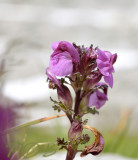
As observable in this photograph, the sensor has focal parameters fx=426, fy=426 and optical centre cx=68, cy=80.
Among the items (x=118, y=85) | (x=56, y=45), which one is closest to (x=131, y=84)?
(x=118, y=85)

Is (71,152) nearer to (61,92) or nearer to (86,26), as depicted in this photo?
(61,92)

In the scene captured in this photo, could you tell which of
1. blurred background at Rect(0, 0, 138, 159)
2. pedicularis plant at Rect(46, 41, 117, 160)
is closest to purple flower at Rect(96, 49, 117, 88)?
pedicularis plant at Rect(46, 41, 117, 160)

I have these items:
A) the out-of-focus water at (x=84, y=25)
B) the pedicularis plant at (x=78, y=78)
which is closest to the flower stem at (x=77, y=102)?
the pedicularis plant at (x=78, y=78)

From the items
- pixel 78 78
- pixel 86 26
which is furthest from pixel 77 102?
pixel 86 26

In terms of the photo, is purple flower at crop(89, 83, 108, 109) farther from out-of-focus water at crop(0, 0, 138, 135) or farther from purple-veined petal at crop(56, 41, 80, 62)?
out-of-focus water at crop(0, 0, 138, 135)

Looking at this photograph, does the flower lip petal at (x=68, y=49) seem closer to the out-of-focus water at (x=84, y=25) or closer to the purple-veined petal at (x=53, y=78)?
the purple-veined petal at (x=53, y=78)

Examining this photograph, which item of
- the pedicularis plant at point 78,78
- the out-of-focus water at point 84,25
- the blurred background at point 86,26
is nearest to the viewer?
the pedicularis plant at point 78,78

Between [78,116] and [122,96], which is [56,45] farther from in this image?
[122,96]

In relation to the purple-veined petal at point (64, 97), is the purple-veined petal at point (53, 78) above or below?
above

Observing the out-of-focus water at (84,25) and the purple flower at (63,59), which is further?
the out-of-focus water at (84,25)
